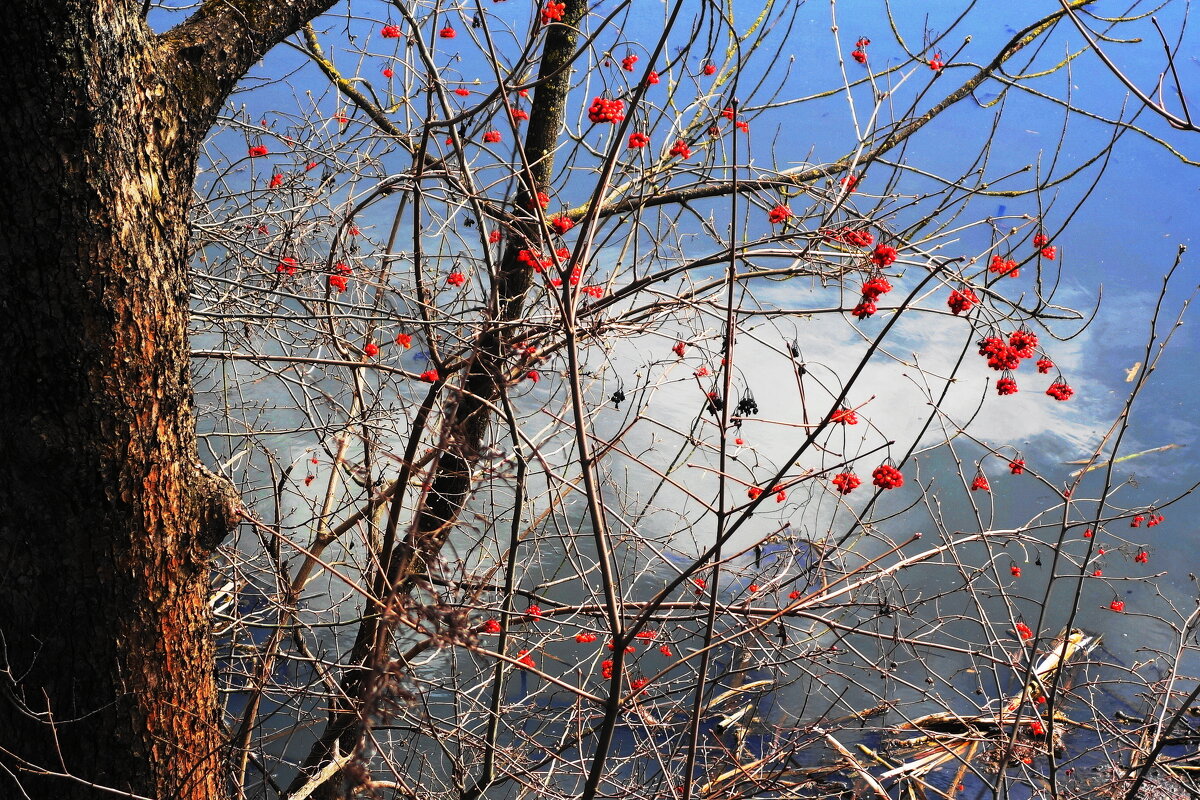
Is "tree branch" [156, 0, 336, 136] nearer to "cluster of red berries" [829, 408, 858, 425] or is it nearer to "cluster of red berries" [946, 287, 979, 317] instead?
"cluster of red berries" [829, 408, 858, 425]

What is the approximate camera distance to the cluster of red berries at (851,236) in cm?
189

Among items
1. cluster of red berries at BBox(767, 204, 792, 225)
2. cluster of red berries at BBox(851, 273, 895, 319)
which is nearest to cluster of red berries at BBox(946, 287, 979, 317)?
cluster of red berries at BBox(851, 273, 895, 319)

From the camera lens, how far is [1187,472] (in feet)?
18.7

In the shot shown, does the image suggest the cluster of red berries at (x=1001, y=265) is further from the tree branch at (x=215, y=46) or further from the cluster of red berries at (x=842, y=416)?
the tree branch at (x=215, y=46)

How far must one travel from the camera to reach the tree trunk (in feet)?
4.43

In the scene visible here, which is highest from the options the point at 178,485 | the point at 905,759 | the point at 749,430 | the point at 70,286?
the point at 749,430

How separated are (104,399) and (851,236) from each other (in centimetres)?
150

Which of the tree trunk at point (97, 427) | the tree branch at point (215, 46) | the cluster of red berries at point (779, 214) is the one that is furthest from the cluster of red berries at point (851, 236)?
the tree trunk at point (97, 427)

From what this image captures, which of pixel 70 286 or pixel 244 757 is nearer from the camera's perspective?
pixel 70 286

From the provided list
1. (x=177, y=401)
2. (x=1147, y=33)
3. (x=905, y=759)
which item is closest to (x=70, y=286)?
(x=177, y=401)

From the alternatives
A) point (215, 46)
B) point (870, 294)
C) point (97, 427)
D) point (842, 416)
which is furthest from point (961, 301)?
point (97, 427)

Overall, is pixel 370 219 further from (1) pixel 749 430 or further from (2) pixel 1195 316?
(2) pixel 1195 316

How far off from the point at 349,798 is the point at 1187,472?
246 inches

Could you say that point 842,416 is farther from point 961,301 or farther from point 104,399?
point 104,399
